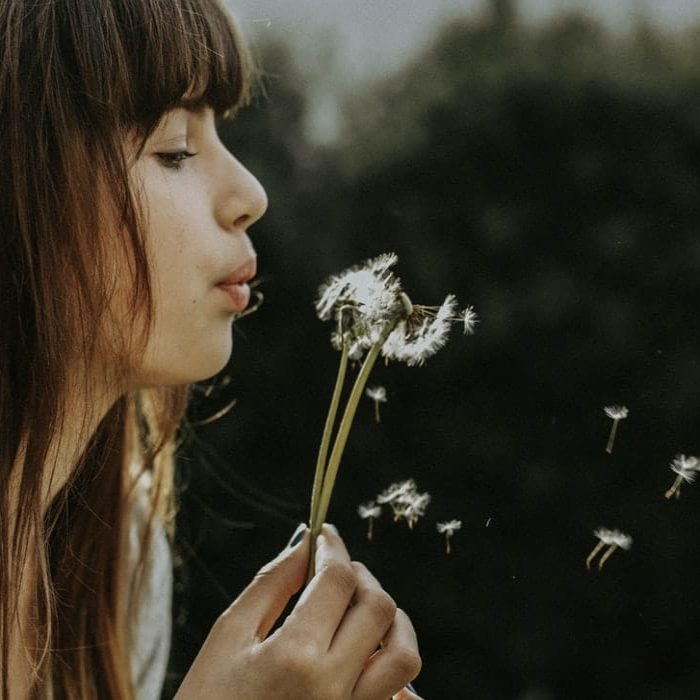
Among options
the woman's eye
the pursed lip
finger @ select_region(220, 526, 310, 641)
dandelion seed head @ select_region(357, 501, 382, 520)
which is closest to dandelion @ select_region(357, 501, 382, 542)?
dandelion seed head @ select_region(357, 501, 382, 520)

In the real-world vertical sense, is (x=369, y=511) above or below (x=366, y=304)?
below

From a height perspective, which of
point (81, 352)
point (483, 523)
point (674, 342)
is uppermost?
point (81, 352)

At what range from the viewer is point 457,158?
1.65m

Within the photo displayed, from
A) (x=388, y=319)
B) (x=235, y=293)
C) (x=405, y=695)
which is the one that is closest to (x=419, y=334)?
(x=388, y=319)

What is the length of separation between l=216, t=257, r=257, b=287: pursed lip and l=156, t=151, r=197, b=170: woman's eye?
107mm

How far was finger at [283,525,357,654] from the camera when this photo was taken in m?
0.85

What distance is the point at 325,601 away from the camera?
85 centimetres

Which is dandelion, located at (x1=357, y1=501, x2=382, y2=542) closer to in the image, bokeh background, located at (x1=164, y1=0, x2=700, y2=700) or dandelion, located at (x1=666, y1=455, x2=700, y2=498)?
bokeh background, located at (x1=164, y1=0, x2=700, y2=700)

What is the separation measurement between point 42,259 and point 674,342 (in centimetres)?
86

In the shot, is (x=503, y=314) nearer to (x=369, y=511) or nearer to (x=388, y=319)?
(x=369, y=511)

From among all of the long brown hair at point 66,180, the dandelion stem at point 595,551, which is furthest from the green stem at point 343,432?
the dandelion stem at point 595,551

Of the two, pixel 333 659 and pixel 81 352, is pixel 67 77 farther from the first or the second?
pixel 333 659

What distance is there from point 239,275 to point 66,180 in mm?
177

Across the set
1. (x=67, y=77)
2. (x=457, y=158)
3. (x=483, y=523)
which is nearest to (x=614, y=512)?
(x=483, y=523)
